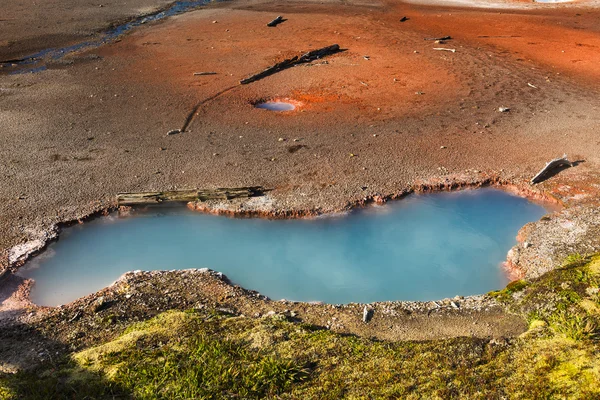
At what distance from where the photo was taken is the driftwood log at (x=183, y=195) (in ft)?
27.9

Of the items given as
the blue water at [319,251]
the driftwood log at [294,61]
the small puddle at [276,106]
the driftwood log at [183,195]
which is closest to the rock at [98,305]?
the blue water at [319,251]

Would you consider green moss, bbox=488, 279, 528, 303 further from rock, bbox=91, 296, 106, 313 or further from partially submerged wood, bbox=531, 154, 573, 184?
rock, bbox=91, 296, 106, 313

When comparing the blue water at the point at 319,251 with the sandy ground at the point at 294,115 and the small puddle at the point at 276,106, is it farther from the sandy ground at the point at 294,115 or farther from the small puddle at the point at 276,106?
the small puddle at the point at 276,106

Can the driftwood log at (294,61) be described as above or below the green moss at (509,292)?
above

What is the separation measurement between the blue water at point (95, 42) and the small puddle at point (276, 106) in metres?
7.07

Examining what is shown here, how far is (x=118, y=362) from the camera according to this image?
4156 mm

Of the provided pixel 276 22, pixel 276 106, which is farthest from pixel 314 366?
pixel 276 22

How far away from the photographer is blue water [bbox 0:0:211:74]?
15.7m

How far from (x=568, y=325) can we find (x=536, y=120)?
841 centimetres

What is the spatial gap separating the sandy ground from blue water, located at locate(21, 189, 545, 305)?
19.0 inches

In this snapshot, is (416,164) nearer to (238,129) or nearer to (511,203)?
(511,203)

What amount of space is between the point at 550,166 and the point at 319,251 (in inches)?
183

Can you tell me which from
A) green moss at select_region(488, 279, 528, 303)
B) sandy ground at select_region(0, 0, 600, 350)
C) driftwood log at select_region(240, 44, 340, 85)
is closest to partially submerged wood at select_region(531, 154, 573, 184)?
sandy ground at select_region(0, 0, 600, 350)

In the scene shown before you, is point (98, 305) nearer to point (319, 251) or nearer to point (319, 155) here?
point (319, 251)
